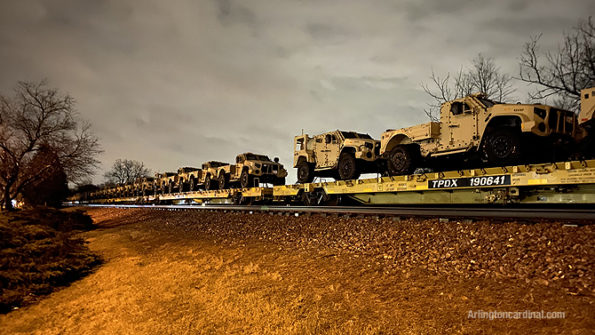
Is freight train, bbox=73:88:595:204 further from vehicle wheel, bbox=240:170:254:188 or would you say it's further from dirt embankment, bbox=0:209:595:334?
dirt embankment, bbox=0:209:595:334

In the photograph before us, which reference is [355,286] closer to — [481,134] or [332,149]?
[481,134]

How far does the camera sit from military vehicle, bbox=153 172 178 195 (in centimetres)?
2731

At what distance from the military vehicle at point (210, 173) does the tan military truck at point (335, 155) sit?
8237mm

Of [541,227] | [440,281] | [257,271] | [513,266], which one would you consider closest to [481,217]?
[541,227]

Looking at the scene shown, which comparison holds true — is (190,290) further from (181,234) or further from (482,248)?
(181,234)

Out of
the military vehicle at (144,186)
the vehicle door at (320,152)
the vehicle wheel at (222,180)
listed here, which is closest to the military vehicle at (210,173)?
the vehicle wheel at (222,180)

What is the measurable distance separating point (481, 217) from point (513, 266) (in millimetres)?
2048

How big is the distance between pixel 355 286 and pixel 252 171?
1310 centimetres

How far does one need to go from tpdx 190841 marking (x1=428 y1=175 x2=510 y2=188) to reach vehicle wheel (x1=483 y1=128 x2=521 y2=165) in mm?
1034

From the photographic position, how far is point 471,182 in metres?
7.25

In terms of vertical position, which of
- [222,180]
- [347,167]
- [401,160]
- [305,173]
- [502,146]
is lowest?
[222,180]

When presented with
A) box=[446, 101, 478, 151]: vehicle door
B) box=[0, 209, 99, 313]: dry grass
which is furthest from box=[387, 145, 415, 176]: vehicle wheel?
box=[0, 209, 99, 313]: dry grass

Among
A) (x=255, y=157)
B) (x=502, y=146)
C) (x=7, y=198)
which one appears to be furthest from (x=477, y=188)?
(x=7, y=198)

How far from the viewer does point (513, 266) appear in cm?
455
